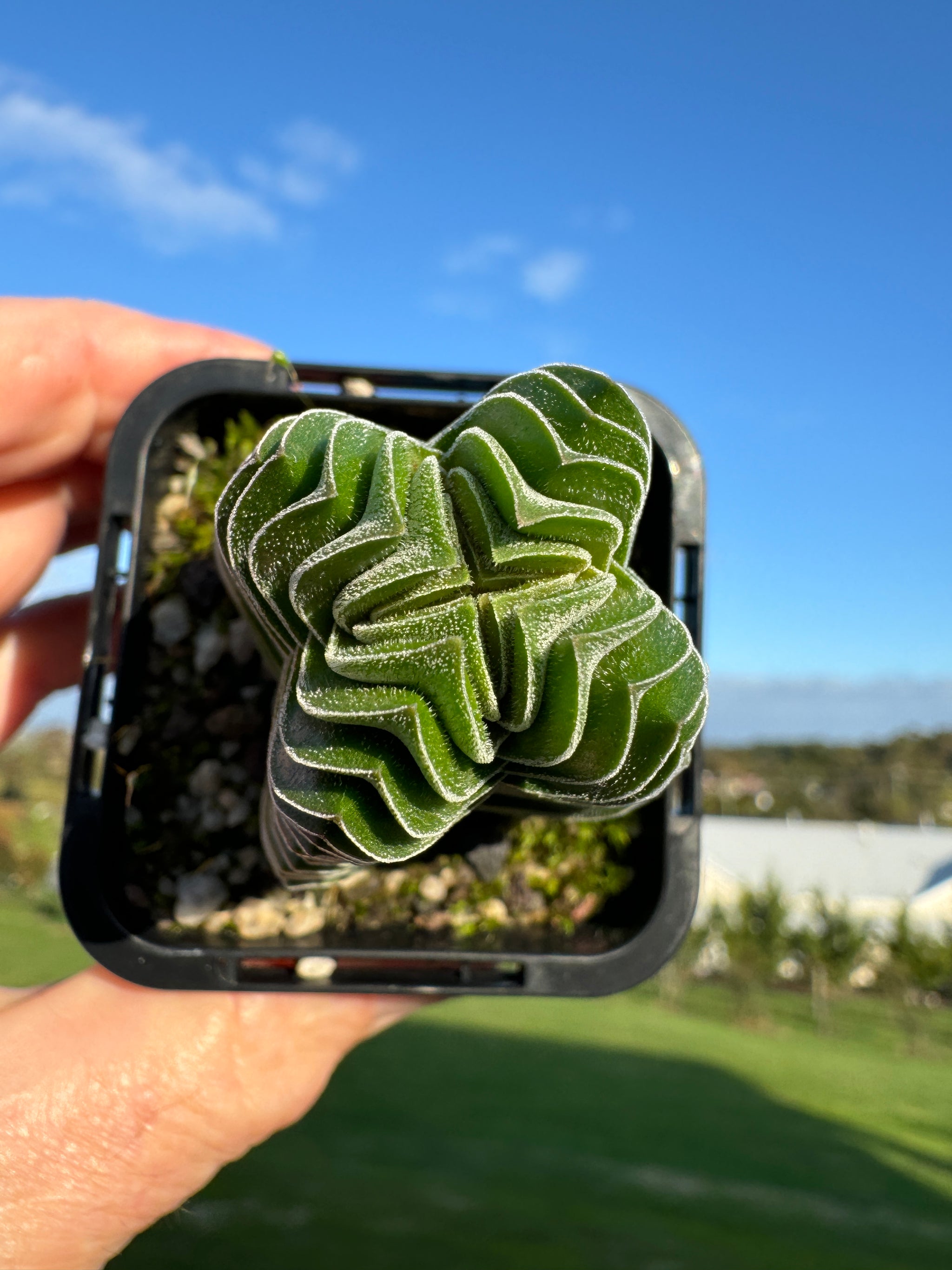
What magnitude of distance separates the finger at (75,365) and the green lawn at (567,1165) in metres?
0.99

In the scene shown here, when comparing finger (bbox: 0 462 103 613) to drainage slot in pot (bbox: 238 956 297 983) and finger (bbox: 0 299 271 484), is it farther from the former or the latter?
drainage slot in pot (bbox: 238 956 297 983)

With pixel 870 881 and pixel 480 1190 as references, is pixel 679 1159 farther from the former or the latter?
pixel 870 881

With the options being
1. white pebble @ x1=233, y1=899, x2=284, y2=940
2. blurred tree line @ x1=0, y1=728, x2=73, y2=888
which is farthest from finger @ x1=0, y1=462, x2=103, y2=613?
blurred tree line @ x1=0, y1=728, x2=73, y2=888

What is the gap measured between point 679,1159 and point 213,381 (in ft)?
5.39

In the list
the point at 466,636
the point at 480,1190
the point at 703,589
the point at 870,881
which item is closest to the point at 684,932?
the point at 703,589

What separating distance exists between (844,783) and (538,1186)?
17.2 meters

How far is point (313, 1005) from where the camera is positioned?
0.85m

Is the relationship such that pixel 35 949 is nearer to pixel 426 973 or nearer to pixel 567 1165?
pixel 567 1165

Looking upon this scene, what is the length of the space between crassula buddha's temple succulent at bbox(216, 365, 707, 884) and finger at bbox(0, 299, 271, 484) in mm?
522

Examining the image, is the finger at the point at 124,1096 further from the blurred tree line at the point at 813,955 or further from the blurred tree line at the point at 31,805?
the blurred tree line at the point at 813,955

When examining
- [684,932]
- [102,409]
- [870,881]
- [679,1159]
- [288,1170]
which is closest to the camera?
[684,932]

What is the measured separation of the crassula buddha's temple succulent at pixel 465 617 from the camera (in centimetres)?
49

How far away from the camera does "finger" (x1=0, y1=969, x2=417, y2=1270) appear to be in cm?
76

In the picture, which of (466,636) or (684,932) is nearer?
(466,636)
